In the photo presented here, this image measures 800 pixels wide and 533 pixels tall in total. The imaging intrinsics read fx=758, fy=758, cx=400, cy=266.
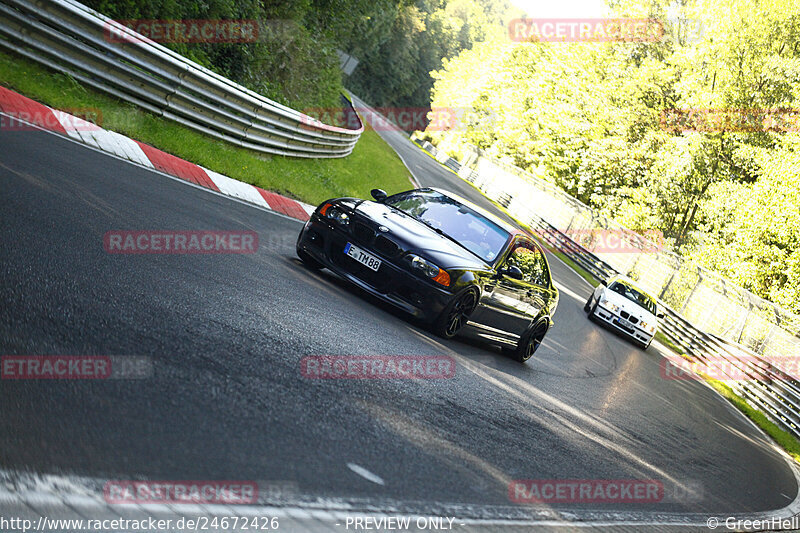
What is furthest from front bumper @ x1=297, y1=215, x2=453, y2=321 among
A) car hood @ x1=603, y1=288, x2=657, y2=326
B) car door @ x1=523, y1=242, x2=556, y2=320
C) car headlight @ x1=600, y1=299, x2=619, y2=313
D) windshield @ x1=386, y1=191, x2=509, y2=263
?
car hood @ x1=603, y1=288, x2=657, y2=326

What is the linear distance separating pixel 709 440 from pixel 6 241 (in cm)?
937

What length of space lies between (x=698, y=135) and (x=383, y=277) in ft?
104

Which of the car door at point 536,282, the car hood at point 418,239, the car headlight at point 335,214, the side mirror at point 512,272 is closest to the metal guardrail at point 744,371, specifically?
the car door at point 536,282

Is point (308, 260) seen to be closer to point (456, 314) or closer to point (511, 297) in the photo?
point (456, 314)

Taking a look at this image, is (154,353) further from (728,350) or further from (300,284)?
(728,350)

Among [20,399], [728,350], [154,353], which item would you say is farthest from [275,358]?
[728,350]

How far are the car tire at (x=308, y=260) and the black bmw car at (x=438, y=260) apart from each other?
2cm

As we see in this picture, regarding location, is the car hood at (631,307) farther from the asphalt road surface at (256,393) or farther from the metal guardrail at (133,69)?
the metal guardrail at (133,69)

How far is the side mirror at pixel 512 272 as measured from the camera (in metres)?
8.99

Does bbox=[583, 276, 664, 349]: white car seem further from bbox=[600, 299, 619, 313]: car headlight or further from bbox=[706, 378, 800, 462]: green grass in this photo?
bbox=[706, 378, 800, 462]: green grass

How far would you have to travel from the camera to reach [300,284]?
25.8 ft

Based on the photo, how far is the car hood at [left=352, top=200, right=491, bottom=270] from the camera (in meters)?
8.03

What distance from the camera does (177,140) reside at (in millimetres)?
12477

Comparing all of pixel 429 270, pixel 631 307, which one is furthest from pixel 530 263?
pixel 631 307
